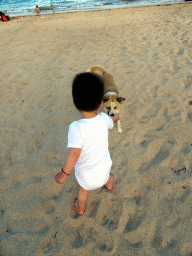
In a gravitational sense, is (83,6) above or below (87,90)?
above

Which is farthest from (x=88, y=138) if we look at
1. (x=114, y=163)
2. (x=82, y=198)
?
(x=114, y=163)

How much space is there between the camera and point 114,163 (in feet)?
7.90

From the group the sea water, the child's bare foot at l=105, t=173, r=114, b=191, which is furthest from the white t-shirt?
the sea water

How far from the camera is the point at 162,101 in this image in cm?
332

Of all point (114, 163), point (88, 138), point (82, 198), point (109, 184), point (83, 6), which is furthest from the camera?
point (83, 6)

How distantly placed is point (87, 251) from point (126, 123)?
2.05 meters

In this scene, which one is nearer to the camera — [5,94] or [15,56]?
[5,94]

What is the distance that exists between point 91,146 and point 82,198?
0.69 m

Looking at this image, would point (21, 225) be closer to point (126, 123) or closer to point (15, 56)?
point (126, 123)

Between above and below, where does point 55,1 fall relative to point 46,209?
above

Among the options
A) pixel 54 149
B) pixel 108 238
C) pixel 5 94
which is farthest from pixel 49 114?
pixel 108 238

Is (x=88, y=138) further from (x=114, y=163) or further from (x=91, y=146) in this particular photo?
(x=114, y=163)

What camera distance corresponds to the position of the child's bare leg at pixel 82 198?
5.71ft

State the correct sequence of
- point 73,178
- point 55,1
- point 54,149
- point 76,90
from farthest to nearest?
1. point 55,1
2. point 54,149
3. point 73,178
4. point 76,90
